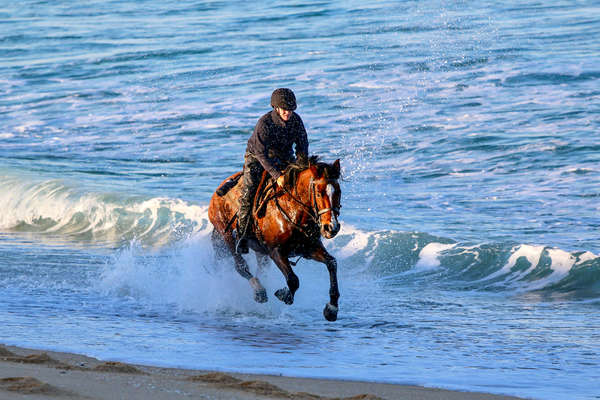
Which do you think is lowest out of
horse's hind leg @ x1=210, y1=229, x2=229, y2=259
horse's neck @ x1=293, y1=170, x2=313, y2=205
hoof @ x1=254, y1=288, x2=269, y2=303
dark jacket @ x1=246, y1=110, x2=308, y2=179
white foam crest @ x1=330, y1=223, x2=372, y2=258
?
hoof @ x1=254, y1=288, x2=269, y2=303

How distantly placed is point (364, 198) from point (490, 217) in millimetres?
2888

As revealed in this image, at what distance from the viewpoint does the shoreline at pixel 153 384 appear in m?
5.73

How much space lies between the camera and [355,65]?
1161 inches

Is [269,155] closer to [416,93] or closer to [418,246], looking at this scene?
[418,246]

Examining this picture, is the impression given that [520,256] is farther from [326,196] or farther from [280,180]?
[326,196]

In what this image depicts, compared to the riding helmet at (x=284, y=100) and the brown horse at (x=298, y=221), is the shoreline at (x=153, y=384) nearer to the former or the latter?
the brown horse at (x=298, y=221)

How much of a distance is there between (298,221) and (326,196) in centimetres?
88

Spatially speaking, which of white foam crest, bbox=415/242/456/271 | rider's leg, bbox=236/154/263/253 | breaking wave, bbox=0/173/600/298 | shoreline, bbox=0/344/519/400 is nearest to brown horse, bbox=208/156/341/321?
rider's leg, bbox=236/154/263/253

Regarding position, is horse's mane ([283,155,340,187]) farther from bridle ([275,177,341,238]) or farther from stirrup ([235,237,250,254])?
stirrup ([235,237,250,254])

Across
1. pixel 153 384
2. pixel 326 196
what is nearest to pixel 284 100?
pixel 326 196

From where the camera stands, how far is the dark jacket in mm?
9742

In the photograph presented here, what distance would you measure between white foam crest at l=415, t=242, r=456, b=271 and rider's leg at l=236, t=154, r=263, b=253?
3872mm

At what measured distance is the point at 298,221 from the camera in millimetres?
9578

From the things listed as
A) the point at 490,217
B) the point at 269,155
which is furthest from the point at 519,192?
the point at 269,155
